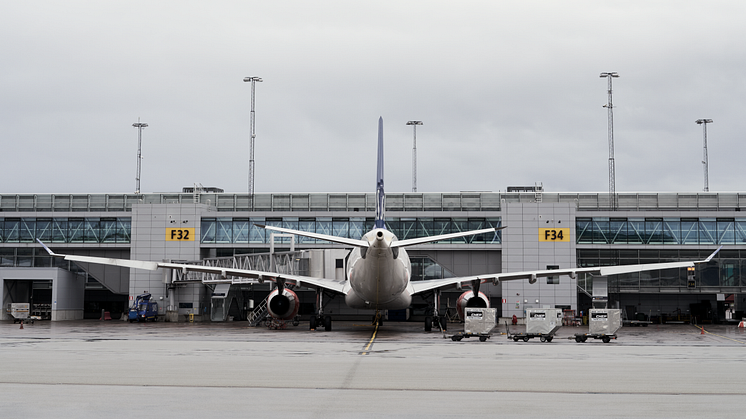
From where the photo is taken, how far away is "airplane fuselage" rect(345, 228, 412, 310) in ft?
120

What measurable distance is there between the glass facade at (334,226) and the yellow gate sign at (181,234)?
44.1 inches

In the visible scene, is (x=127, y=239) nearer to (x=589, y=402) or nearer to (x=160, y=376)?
(x=160, y=376)

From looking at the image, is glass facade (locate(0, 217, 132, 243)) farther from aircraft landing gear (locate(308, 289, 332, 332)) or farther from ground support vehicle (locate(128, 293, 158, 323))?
aircraft landing gear (locate(308, 289, 332, 332))

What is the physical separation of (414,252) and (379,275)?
30.7 m

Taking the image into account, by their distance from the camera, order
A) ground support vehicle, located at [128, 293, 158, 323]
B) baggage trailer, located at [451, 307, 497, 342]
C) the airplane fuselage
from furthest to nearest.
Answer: ground support vehicle, located at [128, 293, 158, 323], baggage trailer, located at [451, 307, 497, 342], the airplane fuselage

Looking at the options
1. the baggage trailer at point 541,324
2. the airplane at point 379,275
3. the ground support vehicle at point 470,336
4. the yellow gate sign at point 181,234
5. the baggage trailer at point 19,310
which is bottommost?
the baggage trailer at point 19,310

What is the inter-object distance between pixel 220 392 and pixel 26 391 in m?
3.88

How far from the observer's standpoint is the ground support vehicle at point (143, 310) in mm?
63562

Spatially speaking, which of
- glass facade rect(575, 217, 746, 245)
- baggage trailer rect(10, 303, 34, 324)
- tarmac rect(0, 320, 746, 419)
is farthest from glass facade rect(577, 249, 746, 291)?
baggage trailer rect(10, 303, 34, 324)

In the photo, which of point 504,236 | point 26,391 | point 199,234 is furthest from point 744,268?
point 26,391

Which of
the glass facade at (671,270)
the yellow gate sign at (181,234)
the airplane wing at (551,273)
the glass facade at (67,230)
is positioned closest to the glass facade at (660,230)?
the glass facade at (671,270)

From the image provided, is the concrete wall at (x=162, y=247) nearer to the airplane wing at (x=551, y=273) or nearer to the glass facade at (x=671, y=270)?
the airplane wing at (x=551, y=273)

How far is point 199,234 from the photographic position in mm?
69125

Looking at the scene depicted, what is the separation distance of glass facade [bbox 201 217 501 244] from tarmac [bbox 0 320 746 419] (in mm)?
41264
